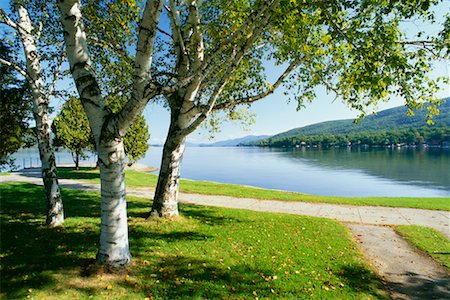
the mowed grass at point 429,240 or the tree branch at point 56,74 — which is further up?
the tree branch at point 56,74

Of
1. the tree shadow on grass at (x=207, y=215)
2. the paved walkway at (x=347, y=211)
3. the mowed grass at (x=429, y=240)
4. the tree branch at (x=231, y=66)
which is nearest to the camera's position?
the tree branch at (x=231, y=66)

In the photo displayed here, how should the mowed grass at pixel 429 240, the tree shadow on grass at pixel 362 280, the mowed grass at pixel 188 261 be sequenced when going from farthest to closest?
the mowed grass at pixel 429 240, the tree shadow on grass at pixel 362 280, the mowed grass at pixel 188 261

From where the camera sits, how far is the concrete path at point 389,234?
268 inches

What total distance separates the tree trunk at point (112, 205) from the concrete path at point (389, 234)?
20.7 ft

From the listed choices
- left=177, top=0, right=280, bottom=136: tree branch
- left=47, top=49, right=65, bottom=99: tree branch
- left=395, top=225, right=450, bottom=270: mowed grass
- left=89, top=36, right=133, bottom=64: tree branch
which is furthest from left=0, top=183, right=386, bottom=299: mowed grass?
left=89, top=36, right=133, bottom=64: tree branch

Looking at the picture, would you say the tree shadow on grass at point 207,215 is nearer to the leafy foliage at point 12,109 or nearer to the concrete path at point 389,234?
the concrete path at point 389,234

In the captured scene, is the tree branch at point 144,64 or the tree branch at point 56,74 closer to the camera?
the tree branch at point 144,64

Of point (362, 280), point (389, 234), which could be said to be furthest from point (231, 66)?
point (389, 234)

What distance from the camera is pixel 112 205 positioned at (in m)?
5.66

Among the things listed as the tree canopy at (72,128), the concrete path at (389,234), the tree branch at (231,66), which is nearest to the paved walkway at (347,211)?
the concrete path at (389,234)

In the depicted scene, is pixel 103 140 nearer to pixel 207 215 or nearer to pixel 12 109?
pixel 207 215

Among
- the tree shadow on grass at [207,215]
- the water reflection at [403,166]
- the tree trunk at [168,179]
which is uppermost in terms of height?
the tree trunk at [168,179]

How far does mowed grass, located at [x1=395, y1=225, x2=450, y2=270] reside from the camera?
861cm

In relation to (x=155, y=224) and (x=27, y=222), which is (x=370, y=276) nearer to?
(x=155, y=224)
